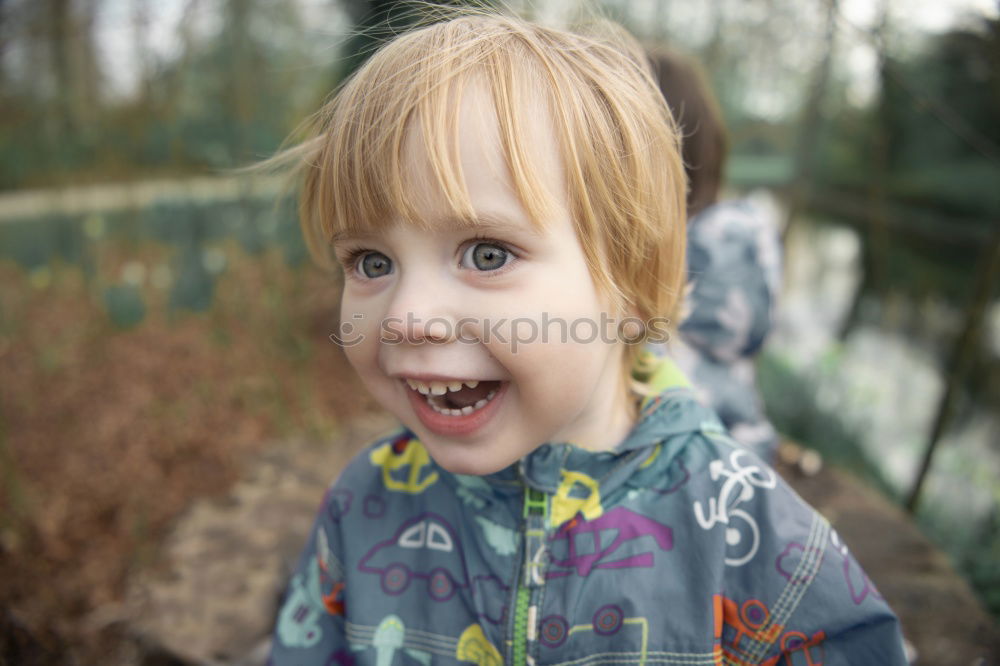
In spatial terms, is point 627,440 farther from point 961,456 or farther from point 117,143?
point 117,143

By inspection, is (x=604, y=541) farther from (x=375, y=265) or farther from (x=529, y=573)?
(x=375, y=265)

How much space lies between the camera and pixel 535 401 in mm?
849

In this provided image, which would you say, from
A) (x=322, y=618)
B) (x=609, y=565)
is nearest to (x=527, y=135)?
(x=609, y=565)

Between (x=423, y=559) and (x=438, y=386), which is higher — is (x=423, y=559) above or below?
below

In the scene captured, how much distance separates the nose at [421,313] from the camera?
2.61ft

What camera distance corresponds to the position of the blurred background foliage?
101 inches

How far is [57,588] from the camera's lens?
7.66ft

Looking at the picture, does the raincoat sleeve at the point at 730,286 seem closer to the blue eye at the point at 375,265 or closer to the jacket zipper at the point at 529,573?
the jacket zipper at the point at 529,573

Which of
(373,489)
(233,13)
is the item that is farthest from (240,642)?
(233,13)

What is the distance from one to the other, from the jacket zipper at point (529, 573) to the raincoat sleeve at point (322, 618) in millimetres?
341

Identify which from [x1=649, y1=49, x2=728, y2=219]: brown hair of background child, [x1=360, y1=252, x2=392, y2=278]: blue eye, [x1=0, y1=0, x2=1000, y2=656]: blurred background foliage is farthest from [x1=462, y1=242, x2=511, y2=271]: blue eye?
[x1=0, y1=0, x2=1000, y2=656]: blurred background foliage

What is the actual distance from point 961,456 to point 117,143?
5673mm

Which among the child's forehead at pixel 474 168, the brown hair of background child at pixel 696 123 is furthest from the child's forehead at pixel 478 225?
the brown hair of background child at pixel 696 123

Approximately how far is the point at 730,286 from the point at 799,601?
48.1 inches
